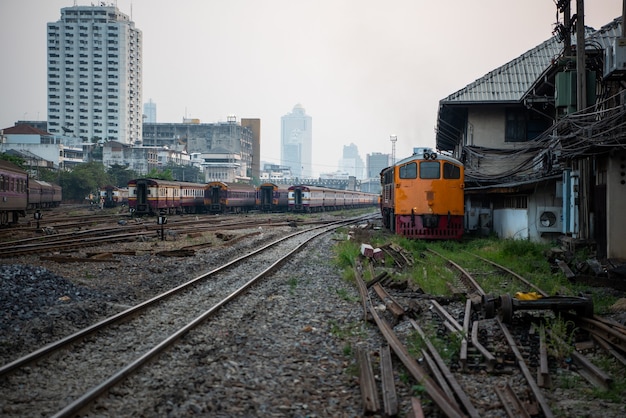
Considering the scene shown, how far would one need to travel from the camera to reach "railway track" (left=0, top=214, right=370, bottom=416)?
495cm

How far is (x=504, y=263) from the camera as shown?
1350 centimetres

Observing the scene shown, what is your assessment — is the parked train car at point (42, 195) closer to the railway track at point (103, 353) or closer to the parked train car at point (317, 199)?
the parked train car at point (317, 199)

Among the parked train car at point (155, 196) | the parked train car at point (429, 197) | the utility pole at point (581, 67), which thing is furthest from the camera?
the parked train car at point (155, 196)

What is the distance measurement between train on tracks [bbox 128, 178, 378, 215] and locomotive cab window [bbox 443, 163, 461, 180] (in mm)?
21376

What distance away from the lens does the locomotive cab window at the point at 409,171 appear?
18.7m

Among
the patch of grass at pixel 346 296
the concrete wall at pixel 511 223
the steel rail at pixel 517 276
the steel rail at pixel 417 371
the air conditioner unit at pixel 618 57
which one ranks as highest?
the air conditioner unit at pixel 618 57

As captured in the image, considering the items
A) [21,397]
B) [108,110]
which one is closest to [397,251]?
[21,397]

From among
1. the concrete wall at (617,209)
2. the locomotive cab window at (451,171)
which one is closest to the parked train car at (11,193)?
the locomotive cab window at (451,171)

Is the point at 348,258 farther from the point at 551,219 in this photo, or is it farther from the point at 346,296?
the point at 551,219

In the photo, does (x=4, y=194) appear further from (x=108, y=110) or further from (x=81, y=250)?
(x=108, y=110)

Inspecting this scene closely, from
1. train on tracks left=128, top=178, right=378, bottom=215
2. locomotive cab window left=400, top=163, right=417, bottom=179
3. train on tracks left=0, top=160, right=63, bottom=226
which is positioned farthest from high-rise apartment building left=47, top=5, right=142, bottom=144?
locomotive cab window left=400, top=163, right=417, bottom=179

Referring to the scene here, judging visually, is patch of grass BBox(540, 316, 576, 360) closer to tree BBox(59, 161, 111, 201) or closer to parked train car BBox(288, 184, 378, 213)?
parked train car BBox(288, 184, 378, 213)

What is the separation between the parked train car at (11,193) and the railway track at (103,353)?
17.5m

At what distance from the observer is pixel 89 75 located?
12950 centimetres
